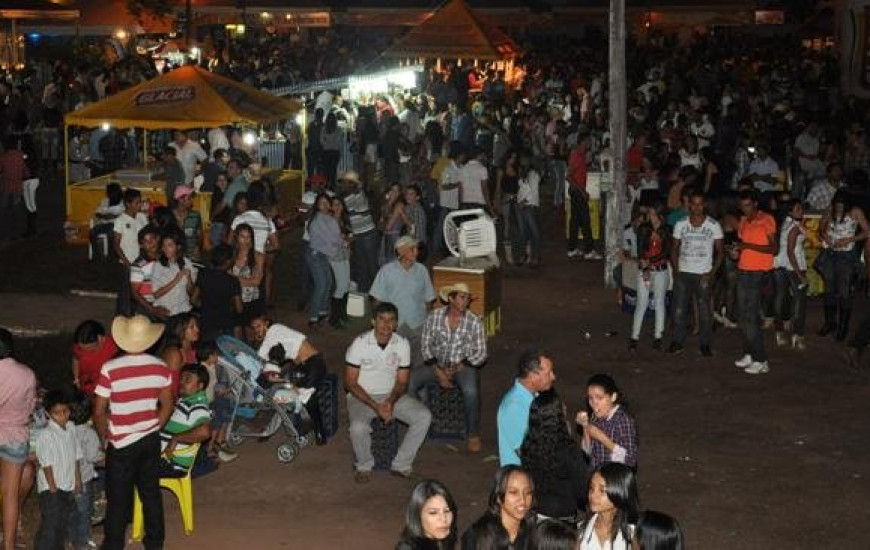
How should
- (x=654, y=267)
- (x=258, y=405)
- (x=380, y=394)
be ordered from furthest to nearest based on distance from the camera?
(x=654, y=267)
(x=258, y=405)
(x=380, y=394)

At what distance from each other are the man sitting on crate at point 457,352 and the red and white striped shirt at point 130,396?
280 centimetres

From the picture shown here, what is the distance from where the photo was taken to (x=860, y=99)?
2927 centimetres

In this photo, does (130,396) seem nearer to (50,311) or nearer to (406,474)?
(406,474)

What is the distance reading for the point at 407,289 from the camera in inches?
496

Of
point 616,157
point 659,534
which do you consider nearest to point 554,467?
point 659,534

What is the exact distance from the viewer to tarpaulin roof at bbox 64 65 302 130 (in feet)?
63.8

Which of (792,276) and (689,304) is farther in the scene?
(792,276)

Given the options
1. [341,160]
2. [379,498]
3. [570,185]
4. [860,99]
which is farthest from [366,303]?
[860,99]

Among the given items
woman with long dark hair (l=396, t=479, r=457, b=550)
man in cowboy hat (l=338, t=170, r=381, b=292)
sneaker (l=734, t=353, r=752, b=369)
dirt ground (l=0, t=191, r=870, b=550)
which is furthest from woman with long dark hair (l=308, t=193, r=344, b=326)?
woman with long dark hair (l=396, t=479, r=457, b=550)

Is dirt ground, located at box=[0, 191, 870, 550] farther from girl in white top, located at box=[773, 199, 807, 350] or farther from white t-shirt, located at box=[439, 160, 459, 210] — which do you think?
white t-shirt, located at box=[439, 160, 459, 210]

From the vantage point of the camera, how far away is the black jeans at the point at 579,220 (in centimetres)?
1919

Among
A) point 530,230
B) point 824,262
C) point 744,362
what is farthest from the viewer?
point 530,230

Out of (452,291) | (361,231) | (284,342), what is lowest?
(284,342)

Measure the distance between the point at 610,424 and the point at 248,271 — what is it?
603 cm
